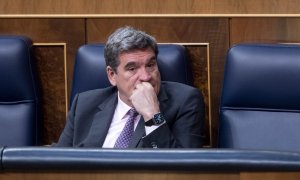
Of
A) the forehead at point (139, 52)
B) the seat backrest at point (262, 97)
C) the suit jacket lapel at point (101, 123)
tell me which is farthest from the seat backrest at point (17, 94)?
the seat backrest at point (262, 97)

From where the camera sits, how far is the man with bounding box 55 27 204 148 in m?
1.54

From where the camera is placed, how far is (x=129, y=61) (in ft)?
5.16

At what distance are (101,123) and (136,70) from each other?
18 centimetres

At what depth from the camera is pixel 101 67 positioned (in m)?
1.71

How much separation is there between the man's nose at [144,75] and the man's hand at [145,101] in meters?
0.02

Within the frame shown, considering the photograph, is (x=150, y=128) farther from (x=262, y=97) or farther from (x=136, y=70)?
(x=262, y=97)

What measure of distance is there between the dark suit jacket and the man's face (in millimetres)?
63

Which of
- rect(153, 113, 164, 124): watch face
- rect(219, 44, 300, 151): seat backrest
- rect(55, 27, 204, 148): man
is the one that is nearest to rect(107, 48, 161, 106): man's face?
rect(55, 27, 204, 148): man

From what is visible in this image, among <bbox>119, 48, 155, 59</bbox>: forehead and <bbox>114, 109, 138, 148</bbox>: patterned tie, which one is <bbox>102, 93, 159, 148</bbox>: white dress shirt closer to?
<bbox>114, 109, 138, 148</bbox>: patterned tie

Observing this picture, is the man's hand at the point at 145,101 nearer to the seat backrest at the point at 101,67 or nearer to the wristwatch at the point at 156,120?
the wristwatch at the point at 156,120

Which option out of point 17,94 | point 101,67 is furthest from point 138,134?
point 17,94

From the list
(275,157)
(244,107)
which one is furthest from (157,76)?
(275,157)

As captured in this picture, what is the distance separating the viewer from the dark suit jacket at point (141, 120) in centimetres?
156
